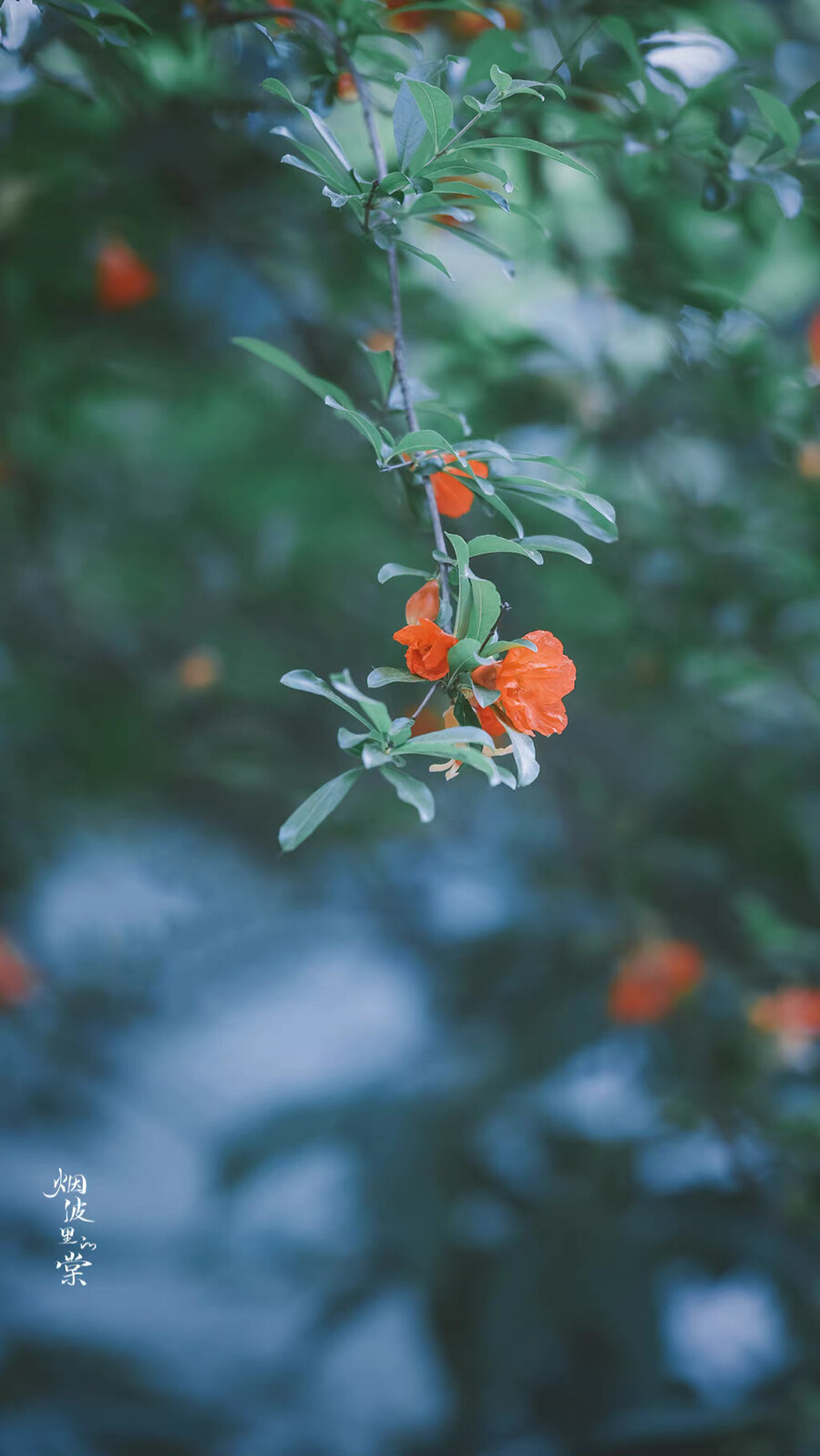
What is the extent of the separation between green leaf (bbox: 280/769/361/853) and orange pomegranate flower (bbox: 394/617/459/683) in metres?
0.05

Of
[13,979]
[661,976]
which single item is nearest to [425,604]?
[661,976]

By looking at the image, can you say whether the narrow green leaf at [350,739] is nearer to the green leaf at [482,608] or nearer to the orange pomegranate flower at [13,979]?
the green leaf at [482,608]

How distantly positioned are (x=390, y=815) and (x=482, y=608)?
112 cm

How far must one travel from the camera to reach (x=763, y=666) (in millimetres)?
1021

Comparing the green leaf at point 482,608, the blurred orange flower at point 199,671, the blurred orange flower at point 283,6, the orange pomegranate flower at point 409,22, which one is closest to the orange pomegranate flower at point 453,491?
the green leaf at point 482,608

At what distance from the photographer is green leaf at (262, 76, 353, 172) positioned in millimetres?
389

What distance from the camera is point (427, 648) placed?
398mm

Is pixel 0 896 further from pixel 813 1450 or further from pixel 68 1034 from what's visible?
pixel 813 1450

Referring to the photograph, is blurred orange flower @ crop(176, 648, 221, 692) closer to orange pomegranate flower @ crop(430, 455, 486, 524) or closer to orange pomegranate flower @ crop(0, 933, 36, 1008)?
orange pomegranate flower @ crop(0, 933, 36, 1008)

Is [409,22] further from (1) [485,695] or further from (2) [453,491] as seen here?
(1) [485,695]

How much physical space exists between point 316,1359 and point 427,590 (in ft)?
4.28

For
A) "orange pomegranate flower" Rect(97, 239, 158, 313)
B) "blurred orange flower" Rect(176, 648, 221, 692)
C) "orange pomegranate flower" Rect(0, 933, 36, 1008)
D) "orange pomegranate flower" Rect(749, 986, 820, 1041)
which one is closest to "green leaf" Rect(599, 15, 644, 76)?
"orange pomegranate flower" Rect(97, 239, 158, 313)

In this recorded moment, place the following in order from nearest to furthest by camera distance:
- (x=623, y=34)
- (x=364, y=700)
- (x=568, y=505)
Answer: (x=364, y=700)
(x=568, y=505)
(x=623, y=34)

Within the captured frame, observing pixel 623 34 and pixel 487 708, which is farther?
pixel 623 34
